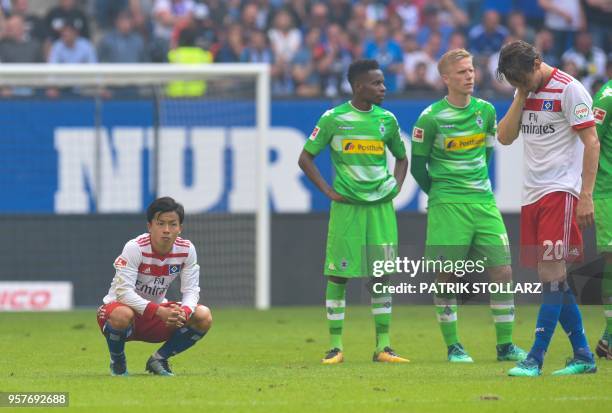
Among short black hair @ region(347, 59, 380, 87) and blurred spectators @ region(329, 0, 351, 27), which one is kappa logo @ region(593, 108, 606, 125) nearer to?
short black hair @ region(347, 59, 380, 87)

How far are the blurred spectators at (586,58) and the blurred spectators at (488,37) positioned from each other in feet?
3.35

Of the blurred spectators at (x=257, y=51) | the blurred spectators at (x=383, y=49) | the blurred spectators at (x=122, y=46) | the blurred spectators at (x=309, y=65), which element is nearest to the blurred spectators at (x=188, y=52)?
the blurred spectators at (x=122, y=46)

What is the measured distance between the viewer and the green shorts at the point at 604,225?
9.77 metres

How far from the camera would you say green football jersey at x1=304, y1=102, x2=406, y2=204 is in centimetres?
1029

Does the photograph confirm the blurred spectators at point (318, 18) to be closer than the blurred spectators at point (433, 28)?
Yes

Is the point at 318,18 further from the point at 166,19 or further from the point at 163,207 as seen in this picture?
the point at 163,207

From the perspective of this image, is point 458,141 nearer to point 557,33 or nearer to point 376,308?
point 376,308

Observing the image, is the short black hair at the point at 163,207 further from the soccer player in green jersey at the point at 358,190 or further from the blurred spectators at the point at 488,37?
the blurred spectators at the point at 488,37

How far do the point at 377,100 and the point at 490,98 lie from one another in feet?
23.2

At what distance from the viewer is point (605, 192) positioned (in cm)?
986

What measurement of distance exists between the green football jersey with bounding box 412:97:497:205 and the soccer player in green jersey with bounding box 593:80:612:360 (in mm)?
832

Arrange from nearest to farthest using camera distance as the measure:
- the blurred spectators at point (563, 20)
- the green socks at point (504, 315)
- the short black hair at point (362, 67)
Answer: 1. the green socks at point (504, 315)
2. the short black hair at point (362, 67)
3. the blurred spectators at point (563, 20)

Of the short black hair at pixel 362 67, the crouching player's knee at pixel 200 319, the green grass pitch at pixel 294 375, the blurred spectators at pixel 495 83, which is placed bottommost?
the green grass pitch at pixel 294 375

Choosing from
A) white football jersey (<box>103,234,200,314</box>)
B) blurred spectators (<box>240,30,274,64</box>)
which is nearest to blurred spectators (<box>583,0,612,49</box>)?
blurred spectators (<box>240,30,274,64</box>)
